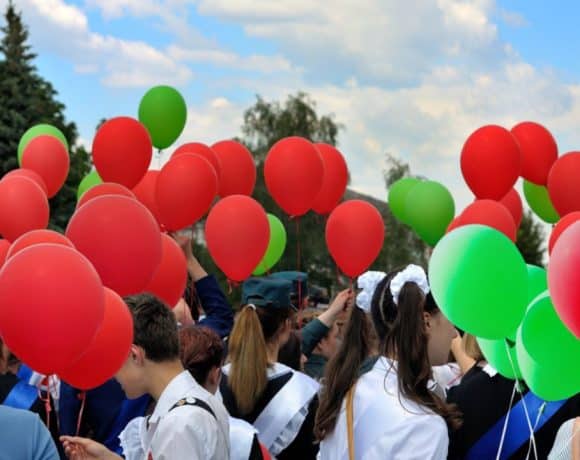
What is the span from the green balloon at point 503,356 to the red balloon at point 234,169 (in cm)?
424

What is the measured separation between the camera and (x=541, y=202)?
25.6 feet

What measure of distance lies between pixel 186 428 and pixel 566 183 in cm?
462

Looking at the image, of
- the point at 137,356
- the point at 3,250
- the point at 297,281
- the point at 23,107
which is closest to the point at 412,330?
the point at 137,356

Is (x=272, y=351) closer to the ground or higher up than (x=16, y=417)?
closer to the ground

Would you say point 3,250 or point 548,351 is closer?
point 548,351

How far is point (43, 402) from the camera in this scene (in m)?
3.81

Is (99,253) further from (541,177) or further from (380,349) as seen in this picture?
(541,177)

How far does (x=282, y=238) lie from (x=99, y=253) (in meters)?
3.09

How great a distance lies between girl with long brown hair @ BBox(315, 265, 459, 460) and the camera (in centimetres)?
311

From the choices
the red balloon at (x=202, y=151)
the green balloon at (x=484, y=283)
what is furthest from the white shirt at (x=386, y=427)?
the red balloon at (x=202, y=151)

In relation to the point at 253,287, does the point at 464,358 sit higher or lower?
lower

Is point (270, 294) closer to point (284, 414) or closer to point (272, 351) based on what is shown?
point (272, 351)

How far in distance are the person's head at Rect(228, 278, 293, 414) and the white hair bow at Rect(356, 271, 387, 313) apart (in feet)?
2.51

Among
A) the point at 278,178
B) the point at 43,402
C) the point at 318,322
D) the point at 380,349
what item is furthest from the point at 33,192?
the point at 380,349
